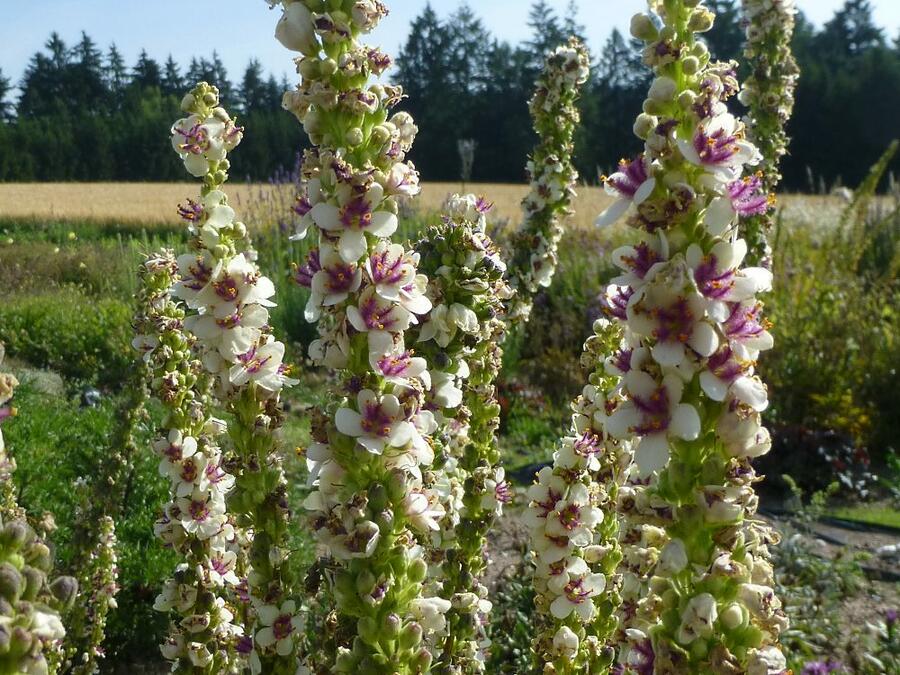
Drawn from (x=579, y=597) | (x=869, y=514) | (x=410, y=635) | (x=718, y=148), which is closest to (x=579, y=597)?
(x=579, y=597)

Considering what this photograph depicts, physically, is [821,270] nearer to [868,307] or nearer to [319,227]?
[868,307]

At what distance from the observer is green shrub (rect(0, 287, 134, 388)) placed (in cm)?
907

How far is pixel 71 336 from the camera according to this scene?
30.6 ft

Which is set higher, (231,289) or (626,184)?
(626,184)

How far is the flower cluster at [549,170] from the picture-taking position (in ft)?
15.2

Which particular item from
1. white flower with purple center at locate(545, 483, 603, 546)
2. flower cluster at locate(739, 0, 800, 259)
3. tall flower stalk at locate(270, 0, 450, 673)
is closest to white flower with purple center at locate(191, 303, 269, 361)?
tall flower stalk at locate(270, 0, 450, 673)

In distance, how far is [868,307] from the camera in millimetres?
8570

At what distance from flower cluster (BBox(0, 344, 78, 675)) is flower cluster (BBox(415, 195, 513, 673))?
39.9 inches

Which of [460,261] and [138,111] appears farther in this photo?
[138,111]

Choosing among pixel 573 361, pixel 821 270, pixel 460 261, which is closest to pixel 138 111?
pixel 573 361

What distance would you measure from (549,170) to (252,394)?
3.03 metres

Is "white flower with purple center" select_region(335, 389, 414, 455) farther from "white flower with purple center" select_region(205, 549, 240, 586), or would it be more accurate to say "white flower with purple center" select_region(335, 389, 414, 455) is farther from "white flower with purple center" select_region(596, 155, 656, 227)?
"white flower with purple center" select_region(205, 549, 240, 586)

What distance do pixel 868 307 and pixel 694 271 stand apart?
26.8ft

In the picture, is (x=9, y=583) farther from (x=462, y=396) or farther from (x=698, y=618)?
(x=462, y=396)
